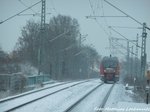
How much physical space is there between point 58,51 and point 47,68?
13.1 ft

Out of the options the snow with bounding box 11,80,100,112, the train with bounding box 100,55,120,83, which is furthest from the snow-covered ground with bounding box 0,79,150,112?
the train with bounding box 100,55,120,83

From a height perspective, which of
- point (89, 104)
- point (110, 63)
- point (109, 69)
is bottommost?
point (89, 104)

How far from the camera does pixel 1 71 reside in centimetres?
4209

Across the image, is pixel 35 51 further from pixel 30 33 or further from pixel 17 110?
pixel 17 110

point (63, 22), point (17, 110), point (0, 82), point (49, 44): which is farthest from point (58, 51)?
point (17, 110)

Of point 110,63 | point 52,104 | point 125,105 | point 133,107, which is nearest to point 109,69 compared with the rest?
point 110,63

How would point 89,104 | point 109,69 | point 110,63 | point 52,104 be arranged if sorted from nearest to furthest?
1. point 52,104
2. point 89,104
3. point 109,69
4. point 110,63

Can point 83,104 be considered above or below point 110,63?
below

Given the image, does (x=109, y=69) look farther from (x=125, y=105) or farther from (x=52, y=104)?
(x=52, y=104)

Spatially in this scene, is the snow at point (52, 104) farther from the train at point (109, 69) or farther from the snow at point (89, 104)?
the train at point (109, 69)

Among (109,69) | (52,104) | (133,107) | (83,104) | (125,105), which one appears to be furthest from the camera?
(109,69)

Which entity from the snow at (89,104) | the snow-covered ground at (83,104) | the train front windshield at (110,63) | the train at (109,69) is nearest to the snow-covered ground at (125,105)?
the snow-covered ground at (83,104)

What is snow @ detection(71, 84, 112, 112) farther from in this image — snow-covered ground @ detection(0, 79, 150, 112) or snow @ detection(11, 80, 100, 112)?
snow @ detection(11, 80, 100, 112)

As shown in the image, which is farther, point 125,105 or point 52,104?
point 52,104
